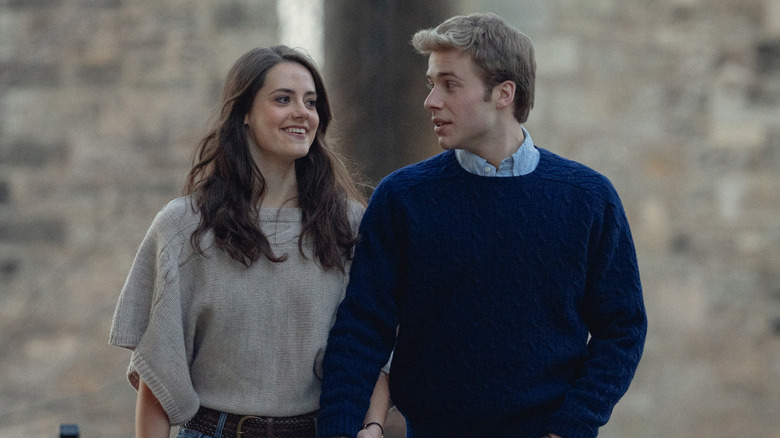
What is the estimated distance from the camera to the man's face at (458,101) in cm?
216

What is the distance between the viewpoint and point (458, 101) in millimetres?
2170

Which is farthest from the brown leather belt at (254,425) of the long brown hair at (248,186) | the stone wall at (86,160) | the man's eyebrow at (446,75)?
the stone wall at (86,160)

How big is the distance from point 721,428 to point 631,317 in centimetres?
314

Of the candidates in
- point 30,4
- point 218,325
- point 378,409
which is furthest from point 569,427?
point 30,4

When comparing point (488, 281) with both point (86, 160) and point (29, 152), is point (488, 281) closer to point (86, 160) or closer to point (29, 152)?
point (86, 160)

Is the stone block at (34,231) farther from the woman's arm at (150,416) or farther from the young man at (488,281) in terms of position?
the young man at (488,281)

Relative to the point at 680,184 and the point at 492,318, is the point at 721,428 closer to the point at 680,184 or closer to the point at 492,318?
the point at 680,184

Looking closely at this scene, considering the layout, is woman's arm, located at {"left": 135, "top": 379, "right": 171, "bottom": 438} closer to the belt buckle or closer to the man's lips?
the belt buckle

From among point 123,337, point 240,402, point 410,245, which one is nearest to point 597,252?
point 410,245

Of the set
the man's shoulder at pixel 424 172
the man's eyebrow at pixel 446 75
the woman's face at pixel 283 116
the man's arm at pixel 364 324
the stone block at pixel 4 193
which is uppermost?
the man's eyebrow at pixel 446 75

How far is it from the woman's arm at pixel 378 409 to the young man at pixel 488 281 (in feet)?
0.17

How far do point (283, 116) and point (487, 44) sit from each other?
0.44 meters

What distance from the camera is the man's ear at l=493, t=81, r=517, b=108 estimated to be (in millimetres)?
2193

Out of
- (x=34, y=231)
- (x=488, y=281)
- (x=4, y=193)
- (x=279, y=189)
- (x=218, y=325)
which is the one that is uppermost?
(x=279, y=189)
